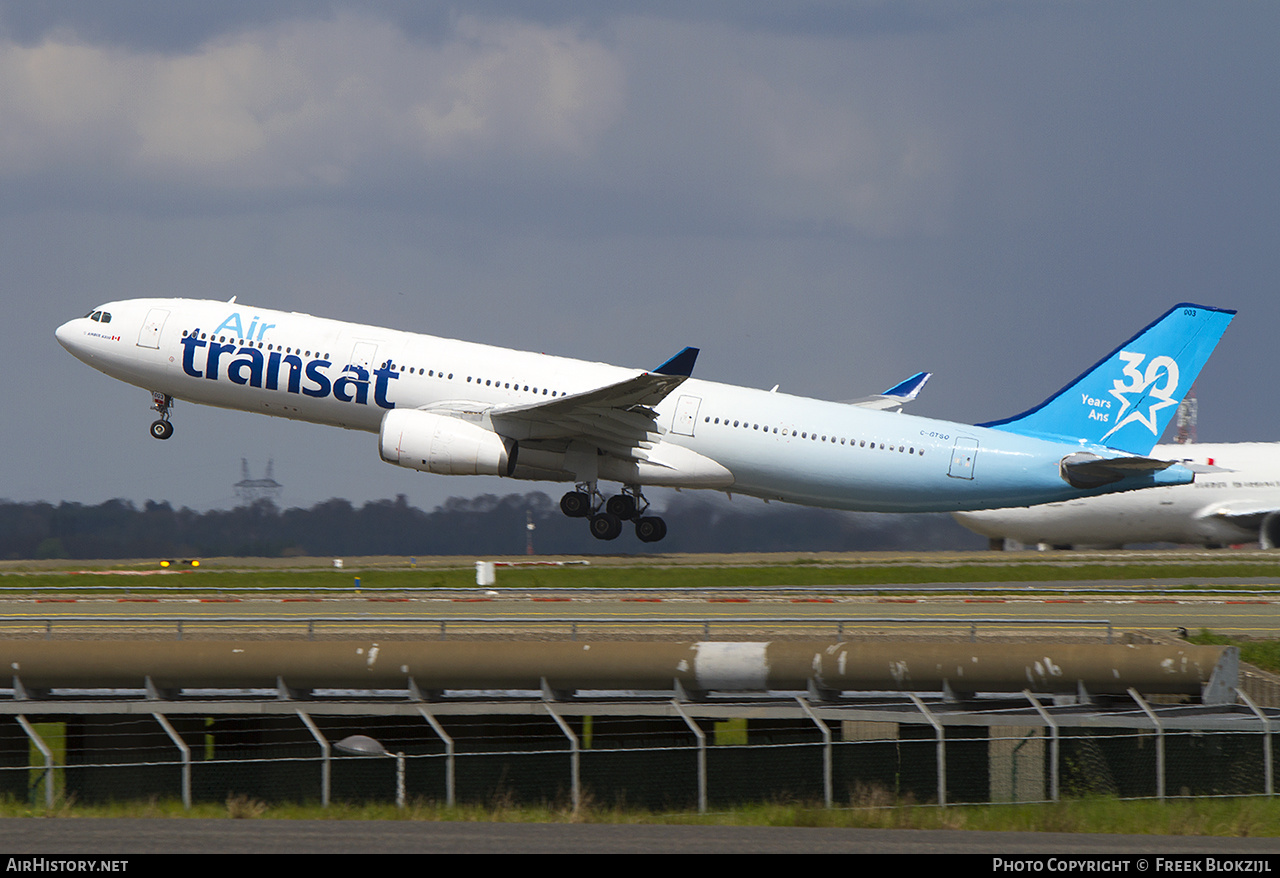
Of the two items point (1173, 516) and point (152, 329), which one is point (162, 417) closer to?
point (152, 329)

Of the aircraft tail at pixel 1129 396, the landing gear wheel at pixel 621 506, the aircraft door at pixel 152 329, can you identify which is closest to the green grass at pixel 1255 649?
the aircraft tail at pixel 1129 396

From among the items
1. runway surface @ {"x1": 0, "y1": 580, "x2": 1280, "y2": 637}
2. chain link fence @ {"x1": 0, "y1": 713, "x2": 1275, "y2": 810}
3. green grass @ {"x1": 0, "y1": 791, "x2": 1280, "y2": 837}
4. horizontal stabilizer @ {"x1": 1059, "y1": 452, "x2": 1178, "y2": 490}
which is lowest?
green grass @ {"x1": 0, "y1": 791, "x2": 1280, "y2": 837}

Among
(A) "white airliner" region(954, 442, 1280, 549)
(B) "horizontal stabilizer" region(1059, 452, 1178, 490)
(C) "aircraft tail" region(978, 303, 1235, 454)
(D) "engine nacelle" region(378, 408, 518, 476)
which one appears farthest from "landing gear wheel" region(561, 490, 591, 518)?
(A) "white airliner" region(954, 442, 1280, 549)

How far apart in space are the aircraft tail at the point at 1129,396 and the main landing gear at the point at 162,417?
92.4ft

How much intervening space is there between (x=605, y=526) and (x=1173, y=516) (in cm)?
3450

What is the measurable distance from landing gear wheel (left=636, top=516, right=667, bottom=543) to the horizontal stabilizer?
13340 millimetres

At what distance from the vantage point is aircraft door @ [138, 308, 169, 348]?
150 ft

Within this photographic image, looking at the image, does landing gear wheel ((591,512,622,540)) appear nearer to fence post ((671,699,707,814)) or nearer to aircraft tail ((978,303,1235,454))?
aircraft tail ((978,303,1235,454))

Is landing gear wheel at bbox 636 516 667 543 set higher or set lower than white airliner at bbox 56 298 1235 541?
lower

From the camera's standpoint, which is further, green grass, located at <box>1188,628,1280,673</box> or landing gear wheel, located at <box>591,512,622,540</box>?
landing gear wheel, located at <box>591,512,622,540</box>

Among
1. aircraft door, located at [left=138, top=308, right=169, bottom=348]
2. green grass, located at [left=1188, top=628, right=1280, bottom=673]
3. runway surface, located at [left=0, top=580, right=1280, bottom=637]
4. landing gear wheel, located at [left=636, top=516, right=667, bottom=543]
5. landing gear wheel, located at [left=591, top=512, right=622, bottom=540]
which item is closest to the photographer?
runway surface, located at [left=0, top=580, right=1280, bottom=637]

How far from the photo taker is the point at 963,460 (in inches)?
1780

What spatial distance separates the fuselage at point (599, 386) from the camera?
146 feet

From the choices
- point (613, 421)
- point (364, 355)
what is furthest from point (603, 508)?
point (364, 355)
